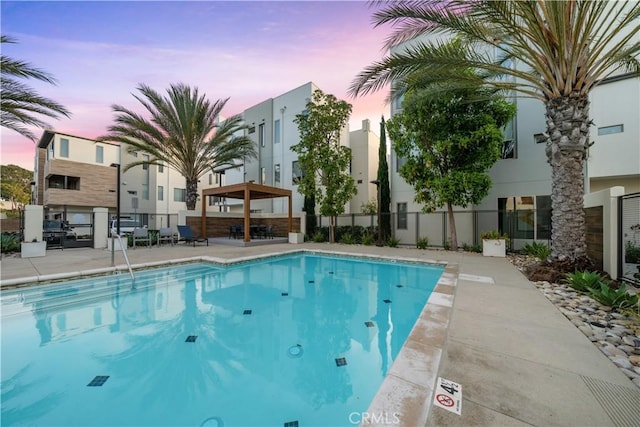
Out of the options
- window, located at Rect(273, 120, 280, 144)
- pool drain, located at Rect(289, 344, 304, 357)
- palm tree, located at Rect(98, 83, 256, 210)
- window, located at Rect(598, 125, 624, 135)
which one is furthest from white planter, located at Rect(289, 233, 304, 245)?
window, located at Rect(598, 125, 624, 135)

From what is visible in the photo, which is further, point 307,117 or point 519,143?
point 307,117

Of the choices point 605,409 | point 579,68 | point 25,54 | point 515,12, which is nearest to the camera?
point 605,409

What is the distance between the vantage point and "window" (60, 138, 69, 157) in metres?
20.2

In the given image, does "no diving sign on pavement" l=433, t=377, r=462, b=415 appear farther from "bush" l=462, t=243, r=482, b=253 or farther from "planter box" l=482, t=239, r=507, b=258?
"bush" l=462, t=243, r=482, b=253

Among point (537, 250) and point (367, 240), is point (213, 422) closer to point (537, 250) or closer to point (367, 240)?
point (537, 250)

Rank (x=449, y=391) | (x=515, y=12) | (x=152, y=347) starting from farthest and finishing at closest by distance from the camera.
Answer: (x=515, y=12), (x=152, y=347), (x=449, y=391)

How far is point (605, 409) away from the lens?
1969 mm

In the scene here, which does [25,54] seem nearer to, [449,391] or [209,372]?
[209,372]

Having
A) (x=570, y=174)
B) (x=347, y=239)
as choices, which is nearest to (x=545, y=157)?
(x=570, y=174)

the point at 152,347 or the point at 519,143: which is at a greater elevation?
the point at 519,143

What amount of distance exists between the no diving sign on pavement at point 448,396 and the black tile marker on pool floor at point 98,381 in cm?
348

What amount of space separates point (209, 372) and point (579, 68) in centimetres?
960

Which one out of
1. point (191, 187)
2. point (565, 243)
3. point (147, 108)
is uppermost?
point (147, 108)

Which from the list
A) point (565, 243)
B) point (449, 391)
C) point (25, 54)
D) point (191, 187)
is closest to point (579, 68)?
point (565, 243)
